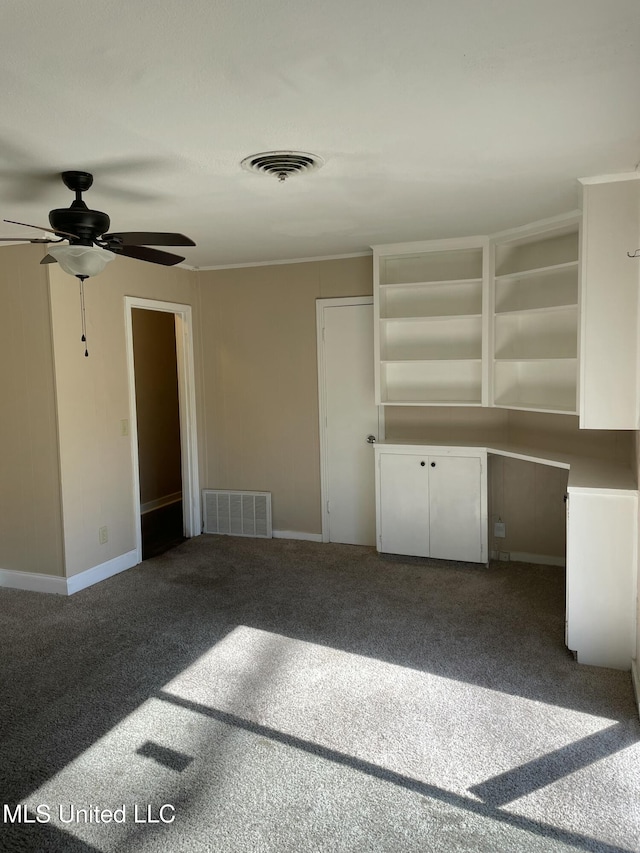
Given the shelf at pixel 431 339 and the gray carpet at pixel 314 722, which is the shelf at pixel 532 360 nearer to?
the shelf at pixel 431 339

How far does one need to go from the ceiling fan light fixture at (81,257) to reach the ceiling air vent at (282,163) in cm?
74

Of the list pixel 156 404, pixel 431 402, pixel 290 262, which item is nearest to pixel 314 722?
pixel 431 402

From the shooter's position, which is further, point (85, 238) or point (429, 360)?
point (429, 360)

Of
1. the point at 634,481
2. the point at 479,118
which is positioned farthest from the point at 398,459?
the point at 479,118

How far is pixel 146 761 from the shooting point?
95.7 inches

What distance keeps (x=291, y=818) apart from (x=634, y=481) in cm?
231

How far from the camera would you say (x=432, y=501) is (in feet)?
15.2

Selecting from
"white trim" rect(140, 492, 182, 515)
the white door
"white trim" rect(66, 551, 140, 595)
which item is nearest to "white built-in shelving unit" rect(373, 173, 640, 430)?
the white door

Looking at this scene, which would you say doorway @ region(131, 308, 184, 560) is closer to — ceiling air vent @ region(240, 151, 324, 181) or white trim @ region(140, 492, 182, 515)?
white trim @ region(140, 492, 182, 515)

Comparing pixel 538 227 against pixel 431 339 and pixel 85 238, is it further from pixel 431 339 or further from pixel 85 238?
pixel 85 238

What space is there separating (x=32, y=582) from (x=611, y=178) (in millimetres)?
4375

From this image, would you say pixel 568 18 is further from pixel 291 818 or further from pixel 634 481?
pixel 291 818

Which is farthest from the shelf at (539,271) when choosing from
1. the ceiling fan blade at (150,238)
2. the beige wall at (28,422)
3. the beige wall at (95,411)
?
the beige wall at (28,422)

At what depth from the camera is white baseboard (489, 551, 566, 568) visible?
460 cm
